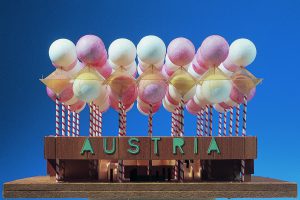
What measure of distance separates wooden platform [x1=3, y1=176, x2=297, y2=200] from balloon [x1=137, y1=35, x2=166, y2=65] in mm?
1146

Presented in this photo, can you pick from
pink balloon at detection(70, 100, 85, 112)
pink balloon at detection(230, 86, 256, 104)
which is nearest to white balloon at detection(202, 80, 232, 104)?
pink balloon at detection(230, 86, 256, 104)

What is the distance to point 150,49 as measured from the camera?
18.6 feet

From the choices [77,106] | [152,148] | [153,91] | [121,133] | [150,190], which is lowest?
[150,190]

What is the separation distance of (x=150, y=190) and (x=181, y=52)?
1278 millimetres

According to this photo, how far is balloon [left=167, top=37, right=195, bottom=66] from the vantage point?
18.7ft

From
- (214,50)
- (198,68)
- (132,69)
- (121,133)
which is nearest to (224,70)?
(198,68)

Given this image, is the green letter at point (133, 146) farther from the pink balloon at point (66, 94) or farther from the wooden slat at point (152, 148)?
the pink balloon at point (66, 94)

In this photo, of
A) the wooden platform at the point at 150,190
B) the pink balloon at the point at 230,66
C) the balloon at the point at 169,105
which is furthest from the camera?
the balloon at the point at 169,105

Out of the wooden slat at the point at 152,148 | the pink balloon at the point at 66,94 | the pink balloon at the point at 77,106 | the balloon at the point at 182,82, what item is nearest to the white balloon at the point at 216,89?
the balloon at the point at 182,82

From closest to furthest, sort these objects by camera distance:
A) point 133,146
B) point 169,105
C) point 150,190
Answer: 1. point 150,190
2. point 133,146
3. point 169,105

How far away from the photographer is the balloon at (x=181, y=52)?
18.7ft

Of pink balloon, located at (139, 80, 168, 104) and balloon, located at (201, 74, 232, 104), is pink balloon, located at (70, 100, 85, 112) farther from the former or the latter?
balloon, located at (201, 74, 232, 104)

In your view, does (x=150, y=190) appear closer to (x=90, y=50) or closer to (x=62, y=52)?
A: (x=90, y=50)

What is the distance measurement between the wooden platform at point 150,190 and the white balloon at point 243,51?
1.16 meters
